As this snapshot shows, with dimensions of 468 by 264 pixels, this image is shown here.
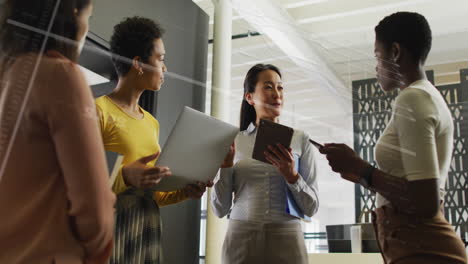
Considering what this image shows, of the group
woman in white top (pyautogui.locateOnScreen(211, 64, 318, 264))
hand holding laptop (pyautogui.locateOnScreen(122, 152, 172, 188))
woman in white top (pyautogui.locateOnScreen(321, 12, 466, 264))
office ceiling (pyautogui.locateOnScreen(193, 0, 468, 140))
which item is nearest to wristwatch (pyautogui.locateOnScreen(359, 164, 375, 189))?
woman in white top (pyautogui.locateOnScreen(321, 12, 466, 264))

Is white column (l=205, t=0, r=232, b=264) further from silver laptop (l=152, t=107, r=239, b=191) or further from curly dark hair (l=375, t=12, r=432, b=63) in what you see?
curly dark hair (l=375, t=12, r=432, b=63)

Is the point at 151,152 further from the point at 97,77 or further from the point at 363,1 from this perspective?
the point at 363,1

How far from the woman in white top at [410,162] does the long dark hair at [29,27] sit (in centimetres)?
67

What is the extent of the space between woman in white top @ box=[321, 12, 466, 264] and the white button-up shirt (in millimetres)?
A: 322

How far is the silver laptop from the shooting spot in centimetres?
99

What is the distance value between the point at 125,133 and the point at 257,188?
0.58 metres

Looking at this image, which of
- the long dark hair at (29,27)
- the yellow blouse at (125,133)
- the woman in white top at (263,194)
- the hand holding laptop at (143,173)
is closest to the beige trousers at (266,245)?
the woman in white top at (263,194)

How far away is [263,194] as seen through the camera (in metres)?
1.39

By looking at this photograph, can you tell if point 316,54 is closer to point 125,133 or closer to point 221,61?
point 221,61

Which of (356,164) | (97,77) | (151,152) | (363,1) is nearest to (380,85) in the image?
(356,164)

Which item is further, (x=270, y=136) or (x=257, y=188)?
(x=257, y=188)

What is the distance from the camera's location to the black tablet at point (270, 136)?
1.21 metres

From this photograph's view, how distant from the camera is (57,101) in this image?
58 centimetres

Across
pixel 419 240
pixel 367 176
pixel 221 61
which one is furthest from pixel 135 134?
pixel 419 240
